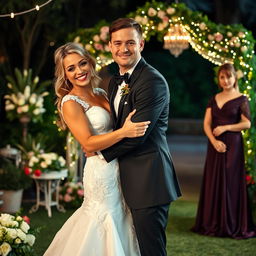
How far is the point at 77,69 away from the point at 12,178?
167 inches

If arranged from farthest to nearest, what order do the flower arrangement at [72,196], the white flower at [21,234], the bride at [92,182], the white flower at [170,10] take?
the flower arrangement at [72,196] < the white flower at [170,10] < the white flower at [21,234] < the bride at [92,182]

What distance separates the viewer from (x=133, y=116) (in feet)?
11.7

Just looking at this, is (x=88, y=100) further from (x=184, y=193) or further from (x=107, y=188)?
(x=184, y=193)

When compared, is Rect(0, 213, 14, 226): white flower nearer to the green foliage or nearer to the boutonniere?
the boutonniere

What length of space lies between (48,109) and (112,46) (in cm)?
648

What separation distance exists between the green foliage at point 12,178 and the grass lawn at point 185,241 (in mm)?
446

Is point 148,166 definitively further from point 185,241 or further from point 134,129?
point 185,241

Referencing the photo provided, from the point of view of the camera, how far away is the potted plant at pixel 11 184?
309 inches

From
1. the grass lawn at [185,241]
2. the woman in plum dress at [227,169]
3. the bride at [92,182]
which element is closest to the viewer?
the bride at [92,182]

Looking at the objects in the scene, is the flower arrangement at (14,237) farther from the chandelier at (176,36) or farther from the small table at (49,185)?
the chandelier at (176,36)

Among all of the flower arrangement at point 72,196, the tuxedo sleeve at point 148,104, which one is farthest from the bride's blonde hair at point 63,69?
the flower arrangement at point 72,196

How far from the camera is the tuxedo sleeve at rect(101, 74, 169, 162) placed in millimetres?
3545

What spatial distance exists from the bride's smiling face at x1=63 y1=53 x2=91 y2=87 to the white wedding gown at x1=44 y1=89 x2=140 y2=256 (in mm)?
127

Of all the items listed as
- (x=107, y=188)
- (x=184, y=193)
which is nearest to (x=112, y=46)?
(x=107, y=188)
